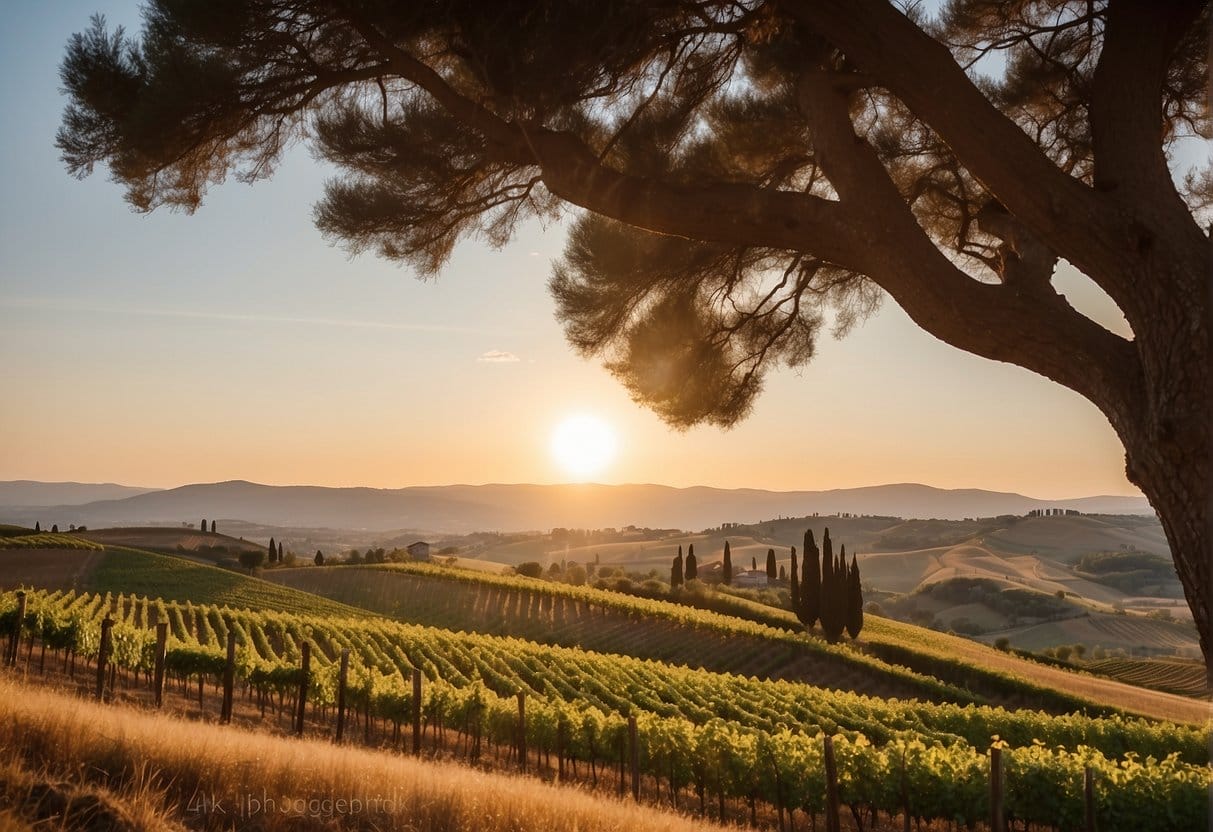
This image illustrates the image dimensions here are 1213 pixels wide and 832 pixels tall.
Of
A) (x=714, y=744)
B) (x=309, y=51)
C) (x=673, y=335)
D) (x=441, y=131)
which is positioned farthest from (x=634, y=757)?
(x=309, y=51)

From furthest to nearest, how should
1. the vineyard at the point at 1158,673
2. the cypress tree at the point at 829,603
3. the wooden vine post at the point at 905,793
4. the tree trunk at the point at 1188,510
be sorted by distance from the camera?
1. the vineyard at the point at 1158,673
2. the cypress tree at the point at 829,603
3. the wooden vine post at the point at 905,793
4. the tree trunk at the point at 1188,510

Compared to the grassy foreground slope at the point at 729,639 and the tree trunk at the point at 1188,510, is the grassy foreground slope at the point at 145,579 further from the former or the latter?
the tree trunk at the point at 1188,510

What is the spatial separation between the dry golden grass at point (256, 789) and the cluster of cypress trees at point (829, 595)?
3713 cm

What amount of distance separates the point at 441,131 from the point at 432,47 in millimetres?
590

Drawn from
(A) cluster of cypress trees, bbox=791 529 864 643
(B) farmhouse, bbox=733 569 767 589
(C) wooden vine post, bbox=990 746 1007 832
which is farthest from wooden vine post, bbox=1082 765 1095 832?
(B) farmhouse, bbox=733 569 767 589

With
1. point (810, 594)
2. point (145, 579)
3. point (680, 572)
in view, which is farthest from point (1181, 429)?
point (680, 572)

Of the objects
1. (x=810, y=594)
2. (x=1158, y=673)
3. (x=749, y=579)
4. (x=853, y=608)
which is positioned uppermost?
(x=810, y=594)

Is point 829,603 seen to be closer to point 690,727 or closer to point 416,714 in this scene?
point 690,727

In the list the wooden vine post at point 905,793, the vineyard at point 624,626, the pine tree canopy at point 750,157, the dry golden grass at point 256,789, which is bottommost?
the vineyard at point 624,626

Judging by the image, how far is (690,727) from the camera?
12594 millimetres

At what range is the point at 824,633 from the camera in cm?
4222

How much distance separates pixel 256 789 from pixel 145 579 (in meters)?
46.8

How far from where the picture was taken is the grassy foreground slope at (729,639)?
112 feet

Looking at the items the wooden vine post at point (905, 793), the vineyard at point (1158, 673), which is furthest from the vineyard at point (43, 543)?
the vineyard at point (1158, 673)
